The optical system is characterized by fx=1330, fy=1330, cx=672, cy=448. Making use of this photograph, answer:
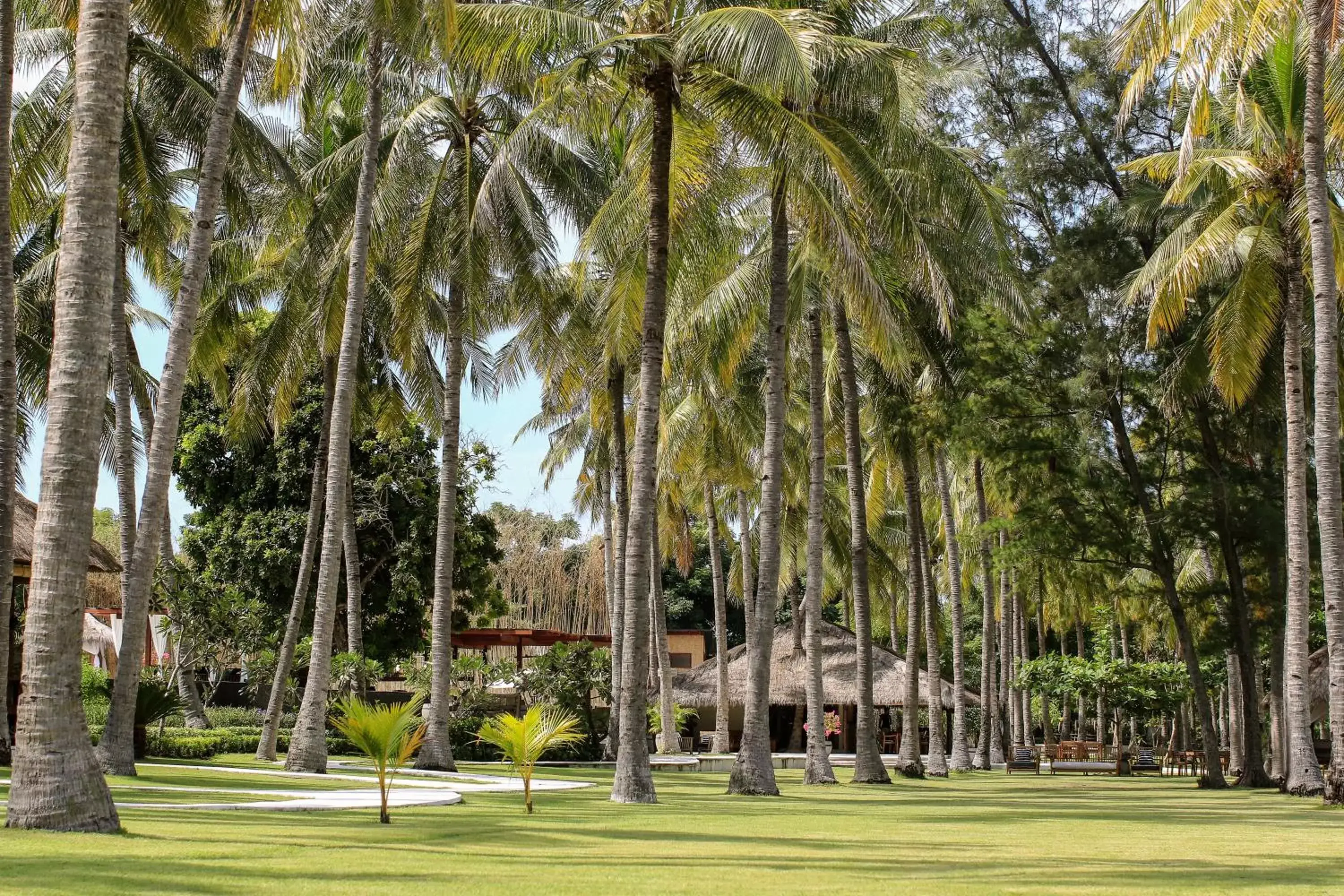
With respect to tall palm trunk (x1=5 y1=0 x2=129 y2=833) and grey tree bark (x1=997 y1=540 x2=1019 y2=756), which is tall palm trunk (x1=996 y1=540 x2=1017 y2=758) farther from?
tall palm trunk (x1=5 y1=0 x2=129 y2=833)

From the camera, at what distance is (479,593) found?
1341 inches

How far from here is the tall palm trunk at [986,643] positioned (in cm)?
2994

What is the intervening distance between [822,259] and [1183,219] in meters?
8.41

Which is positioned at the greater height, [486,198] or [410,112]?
[410,112]

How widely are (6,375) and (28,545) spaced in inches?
358

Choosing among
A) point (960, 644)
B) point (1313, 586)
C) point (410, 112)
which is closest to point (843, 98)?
point (410, 112)

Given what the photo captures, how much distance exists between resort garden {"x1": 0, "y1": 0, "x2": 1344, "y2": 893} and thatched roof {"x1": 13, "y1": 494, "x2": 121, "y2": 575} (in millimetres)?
322

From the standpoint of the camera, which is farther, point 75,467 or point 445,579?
point 445,579

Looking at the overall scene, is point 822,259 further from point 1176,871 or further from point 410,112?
point 1176,871

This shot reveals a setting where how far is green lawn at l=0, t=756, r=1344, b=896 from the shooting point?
22.5 ft

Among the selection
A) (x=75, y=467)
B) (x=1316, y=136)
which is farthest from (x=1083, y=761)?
(x=75, y=467)

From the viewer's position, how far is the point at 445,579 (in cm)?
2088

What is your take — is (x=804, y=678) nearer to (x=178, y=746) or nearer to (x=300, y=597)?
(x=300, y=597)

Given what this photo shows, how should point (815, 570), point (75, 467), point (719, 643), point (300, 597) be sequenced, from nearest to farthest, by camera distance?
point (75, 467) < point (815, 570) < point (300, 597) < point (719, 643)
